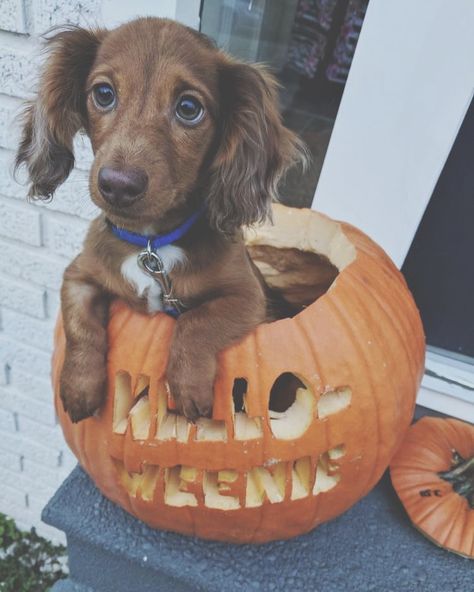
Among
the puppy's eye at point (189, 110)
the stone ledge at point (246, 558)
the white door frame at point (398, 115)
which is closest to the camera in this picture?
the puppy's eye at point (189, 110)

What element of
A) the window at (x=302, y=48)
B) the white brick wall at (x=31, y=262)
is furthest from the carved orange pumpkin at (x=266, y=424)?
the window at (x=302, y=48)

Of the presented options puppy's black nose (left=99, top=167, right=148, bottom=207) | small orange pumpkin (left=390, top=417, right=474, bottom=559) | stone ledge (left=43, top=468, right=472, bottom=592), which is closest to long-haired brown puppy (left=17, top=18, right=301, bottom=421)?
puppy's black nose (left=99, top=167, right=148, bottom=207)

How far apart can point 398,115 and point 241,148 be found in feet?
2.18

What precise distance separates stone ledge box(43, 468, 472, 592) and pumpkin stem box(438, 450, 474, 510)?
0.16m

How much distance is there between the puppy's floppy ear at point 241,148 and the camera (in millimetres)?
1051

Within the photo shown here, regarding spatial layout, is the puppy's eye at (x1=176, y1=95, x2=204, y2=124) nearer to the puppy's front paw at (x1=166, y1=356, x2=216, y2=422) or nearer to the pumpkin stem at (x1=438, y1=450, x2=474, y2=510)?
the puppy's front paw at (x1=166, y1=356, x2=216, y2=422)

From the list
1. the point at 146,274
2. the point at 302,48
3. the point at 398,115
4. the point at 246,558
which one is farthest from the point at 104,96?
the point at 302,48

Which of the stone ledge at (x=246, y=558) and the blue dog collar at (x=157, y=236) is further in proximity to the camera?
the stone ledge at (x=246, y=558)

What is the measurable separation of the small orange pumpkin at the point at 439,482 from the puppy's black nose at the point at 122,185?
1.02 m

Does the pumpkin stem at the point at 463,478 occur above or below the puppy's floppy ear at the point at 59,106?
below

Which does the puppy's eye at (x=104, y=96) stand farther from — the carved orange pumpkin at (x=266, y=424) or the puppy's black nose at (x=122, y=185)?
the carved orange pumpkin at (x=266, y=424)

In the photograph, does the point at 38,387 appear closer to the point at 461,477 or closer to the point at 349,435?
the point at 349,435

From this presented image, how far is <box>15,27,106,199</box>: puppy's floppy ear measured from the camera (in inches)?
42.9

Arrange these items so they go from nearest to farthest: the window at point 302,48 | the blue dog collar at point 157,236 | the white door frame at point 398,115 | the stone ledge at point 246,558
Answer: the blue dog collar at point 157,236 < the stone ledge at point 246,558 < the white door frame at point 398,115 < the window at point 302,48
